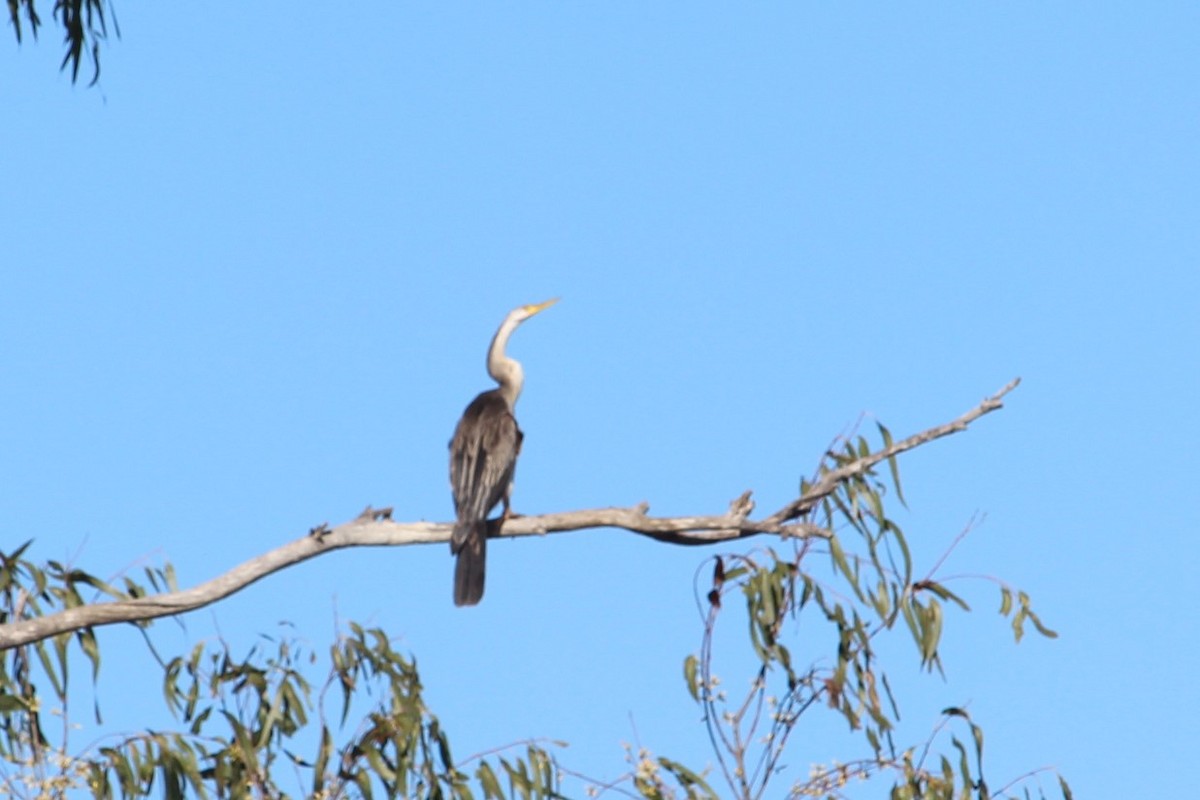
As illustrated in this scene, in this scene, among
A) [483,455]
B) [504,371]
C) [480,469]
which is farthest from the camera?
[504,371]

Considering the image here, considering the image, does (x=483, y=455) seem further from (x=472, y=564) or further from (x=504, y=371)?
(x=504, y=371)

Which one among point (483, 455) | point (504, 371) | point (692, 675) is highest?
point (504, 371)

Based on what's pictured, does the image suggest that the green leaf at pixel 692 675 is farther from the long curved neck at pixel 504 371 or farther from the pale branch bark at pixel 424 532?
the long curved neck at pixel 504 371

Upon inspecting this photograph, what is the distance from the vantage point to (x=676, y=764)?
220 inches

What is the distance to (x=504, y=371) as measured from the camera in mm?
8180

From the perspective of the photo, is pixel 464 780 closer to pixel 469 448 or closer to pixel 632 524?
pixel 632 524

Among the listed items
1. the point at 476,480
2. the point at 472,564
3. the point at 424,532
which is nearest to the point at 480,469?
the point at 476,480

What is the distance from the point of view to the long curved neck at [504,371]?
8.12 m

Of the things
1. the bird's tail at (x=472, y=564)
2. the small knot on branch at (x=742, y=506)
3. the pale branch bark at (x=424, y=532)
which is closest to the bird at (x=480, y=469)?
→ the bird's tail at (x=472, y=564)

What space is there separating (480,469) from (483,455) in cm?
12

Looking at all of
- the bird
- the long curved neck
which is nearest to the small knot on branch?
the bird

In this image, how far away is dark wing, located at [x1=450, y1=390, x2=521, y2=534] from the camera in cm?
720

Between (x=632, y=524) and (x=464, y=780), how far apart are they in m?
0.97

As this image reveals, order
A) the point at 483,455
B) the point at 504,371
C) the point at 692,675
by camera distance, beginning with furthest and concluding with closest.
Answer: the point at 504,371 < the point at 483,455 < the point at 692,675
